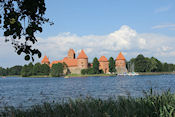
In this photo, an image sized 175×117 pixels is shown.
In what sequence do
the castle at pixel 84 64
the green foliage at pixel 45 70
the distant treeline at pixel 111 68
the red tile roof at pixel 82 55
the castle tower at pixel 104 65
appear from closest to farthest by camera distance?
1. the distant treeline at pixel 111 68
2. the green foliage at pixel 45 70
3. the castle at pixel 84 64
4. the red tile roof at pixel 82 55
5. the castle tower at pixel 104 65

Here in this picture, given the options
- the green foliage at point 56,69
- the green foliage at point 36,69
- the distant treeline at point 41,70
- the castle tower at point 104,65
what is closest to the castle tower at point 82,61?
the castle tower at point 104,65

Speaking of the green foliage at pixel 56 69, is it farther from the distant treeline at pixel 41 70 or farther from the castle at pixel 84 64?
the castle at pixel 84 64

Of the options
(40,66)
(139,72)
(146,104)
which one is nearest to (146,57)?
(139,72)

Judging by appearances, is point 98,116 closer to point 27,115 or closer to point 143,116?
point 143,116

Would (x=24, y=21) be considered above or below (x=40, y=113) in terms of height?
above

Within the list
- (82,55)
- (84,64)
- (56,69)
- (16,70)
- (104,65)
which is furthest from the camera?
(16,70)

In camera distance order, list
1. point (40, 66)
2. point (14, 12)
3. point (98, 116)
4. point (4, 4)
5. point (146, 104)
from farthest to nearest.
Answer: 1. point (40, 66)
2. point (146, 104)
3. point (98, 116)
4. point (4, 4)
5. point (14, 12)

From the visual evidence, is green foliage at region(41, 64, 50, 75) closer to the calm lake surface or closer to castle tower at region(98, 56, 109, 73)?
castle tower at region(98, 56, 109, 73)

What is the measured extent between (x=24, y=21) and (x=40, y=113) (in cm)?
301

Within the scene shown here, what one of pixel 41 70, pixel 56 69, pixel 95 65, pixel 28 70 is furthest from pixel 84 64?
pixel 28 70

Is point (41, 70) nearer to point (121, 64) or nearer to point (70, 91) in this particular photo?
point (121, 64)

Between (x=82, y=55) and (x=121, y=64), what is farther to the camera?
(x=121, y=64)

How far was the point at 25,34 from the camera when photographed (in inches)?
193

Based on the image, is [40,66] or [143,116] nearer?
[143,116]
